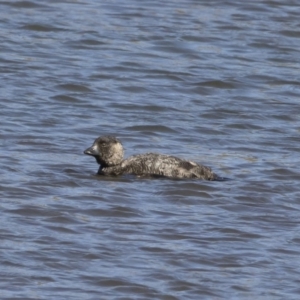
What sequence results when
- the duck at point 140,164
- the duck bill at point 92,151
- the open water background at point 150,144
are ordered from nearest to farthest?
the open water background at point 150,144
the duck at point 140,164
the duck bill at point 92,151

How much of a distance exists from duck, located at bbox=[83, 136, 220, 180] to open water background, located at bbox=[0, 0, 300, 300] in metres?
0.13

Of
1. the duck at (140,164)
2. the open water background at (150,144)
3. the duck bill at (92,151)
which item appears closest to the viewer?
the open water background at (150,144)

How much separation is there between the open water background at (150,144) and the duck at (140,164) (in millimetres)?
135

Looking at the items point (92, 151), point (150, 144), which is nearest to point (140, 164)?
point (92, 151)

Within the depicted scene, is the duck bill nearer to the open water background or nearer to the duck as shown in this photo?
the duck

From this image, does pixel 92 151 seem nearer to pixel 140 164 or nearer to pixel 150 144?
pixel 140 164

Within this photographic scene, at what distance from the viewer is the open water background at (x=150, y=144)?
878 centimetres

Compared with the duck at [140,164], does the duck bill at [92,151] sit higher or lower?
higher

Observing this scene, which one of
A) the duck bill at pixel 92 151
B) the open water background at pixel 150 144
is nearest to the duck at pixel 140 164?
the duck bill at pixel 92 151

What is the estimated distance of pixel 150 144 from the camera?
1338 centimetres

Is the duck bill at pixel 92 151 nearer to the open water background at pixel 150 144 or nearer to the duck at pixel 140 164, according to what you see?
the duck at pixel 140 164

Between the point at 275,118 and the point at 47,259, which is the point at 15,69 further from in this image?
the point at 47,259

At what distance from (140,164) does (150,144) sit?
1.53 metres

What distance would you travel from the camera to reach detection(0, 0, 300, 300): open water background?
28.8 ft
